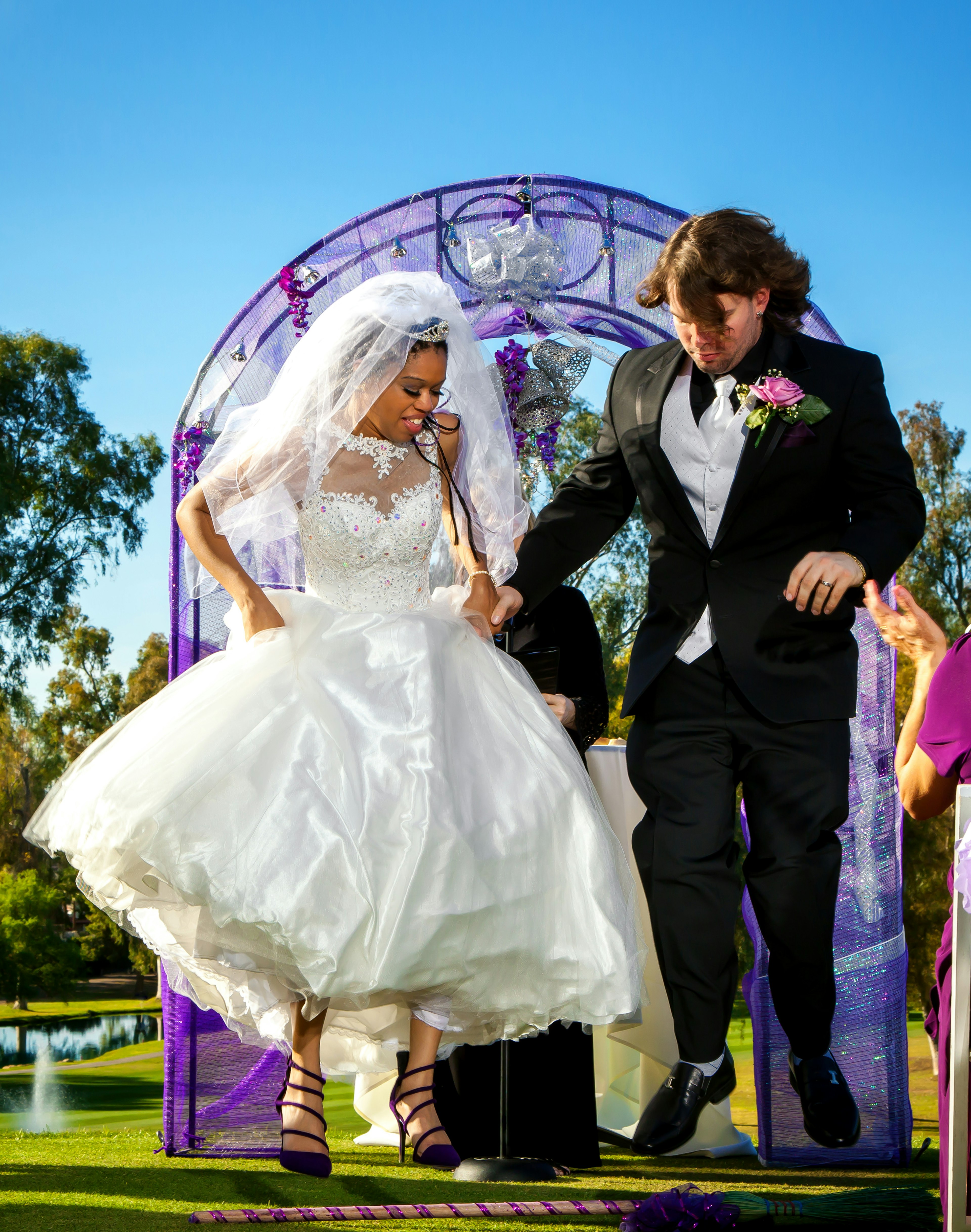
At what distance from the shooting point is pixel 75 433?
2217cm

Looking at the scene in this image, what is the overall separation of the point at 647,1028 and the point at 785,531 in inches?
99.5

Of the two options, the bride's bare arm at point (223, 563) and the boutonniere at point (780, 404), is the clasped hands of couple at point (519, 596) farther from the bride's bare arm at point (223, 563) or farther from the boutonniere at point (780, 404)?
the boutonniere at point (780, 404)

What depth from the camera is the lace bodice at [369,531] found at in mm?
3326

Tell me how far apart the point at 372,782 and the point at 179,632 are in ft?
7.51

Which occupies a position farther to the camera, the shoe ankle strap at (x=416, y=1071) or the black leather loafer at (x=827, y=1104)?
the shoe ankle strap at (x=416, y=1071)

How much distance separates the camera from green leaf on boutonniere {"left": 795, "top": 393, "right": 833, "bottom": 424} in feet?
9.07

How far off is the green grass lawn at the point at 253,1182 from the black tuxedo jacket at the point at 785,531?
54.7 inches

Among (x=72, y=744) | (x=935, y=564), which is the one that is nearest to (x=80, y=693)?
(x=72, y=744)

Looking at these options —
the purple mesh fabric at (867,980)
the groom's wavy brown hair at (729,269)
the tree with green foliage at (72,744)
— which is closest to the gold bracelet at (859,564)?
the groom's wavy brown hair at (729,269)

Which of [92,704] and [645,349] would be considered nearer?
[645,349]

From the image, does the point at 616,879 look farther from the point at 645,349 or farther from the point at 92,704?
the point at 92,704

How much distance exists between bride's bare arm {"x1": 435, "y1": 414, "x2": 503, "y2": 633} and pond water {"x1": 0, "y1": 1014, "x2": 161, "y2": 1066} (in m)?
17.2

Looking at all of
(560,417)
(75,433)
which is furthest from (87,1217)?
(75,433)

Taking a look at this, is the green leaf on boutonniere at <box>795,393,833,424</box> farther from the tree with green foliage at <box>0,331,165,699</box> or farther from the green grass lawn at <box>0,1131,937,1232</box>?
the tree with green foliage at <box>0,331,165,699</box>
